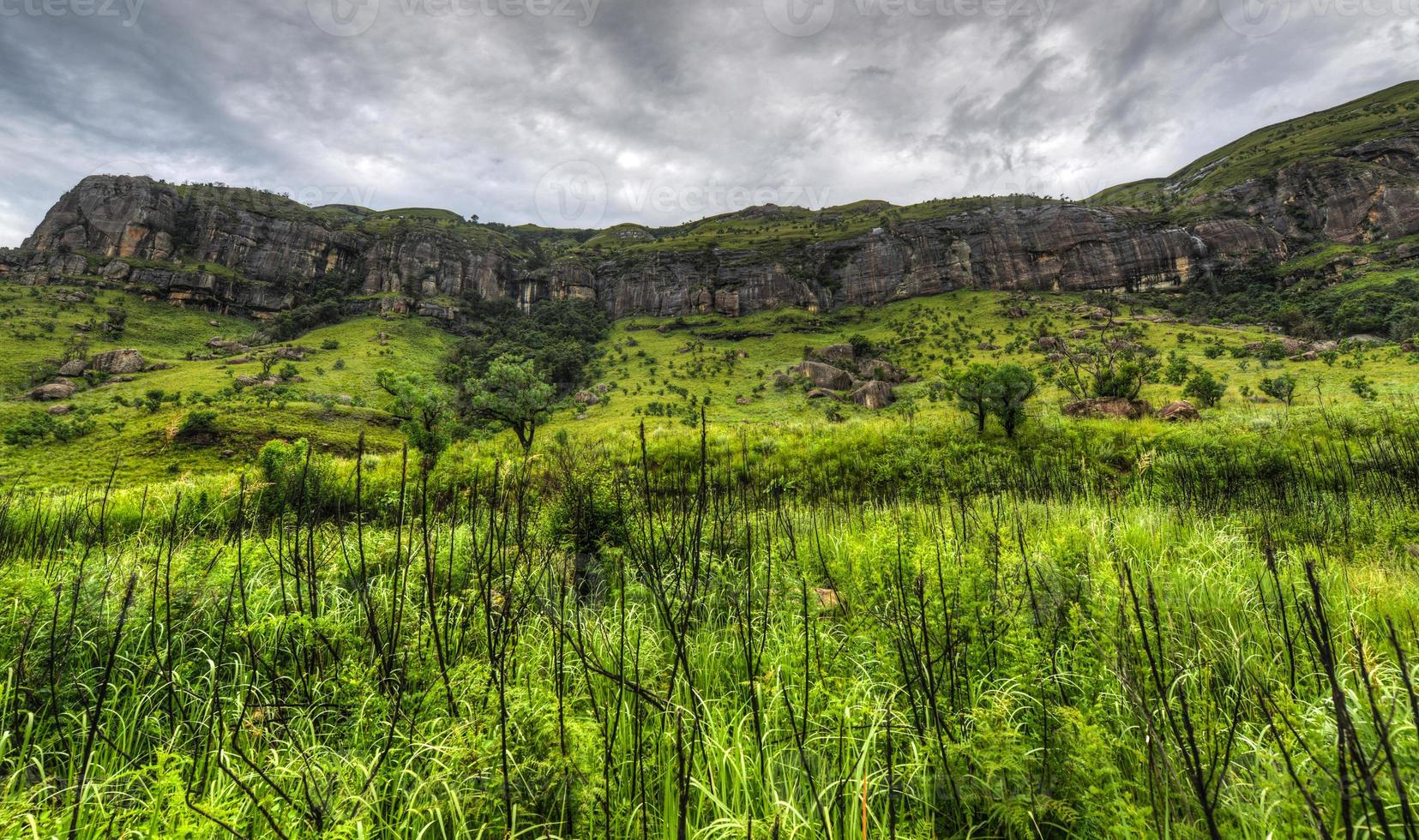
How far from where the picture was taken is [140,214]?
4163 inches

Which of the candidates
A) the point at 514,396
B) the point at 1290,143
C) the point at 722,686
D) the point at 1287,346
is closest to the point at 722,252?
the point at 1287,346

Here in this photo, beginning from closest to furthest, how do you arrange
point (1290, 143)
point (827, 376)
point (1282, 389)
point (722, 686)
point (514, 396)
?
point (722, 686) → point (1282, 389) → point (514, 396) → point (827, 376) → point (1290, 143)

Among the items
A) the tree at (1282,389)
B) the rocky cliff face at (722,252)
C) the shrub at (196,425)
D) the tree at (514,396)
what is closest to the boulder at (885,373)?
the tree at (1282,389)

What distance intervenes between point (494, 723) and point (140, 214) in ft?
541

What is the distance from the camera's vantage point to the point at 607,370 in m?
82.0

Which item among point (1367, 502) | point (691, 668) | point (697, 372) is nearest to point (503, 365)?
point (691, 668)

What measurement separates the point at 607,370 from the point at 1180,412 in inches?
2798

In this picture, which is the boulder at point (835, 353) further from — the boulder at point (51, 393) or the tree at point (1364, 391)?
the boulder at point (51, 393)

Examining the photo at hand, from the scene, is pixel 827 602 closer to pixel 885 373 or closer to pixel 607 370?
pixel 885 373

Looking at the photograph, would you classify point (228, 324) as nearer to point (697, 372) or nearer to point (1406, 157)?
point (697, 372)

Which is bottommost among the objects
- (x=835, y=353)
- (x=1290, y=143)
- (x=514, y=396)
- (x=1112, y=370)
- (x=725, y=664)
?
(x=725, y=664)

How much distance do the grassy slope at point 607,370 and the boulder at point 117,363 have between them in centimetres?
365

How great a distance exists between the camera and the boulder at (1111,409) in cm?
2212

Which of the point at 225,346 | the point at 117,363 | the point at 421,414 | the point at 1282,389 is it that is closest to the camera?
the point at 421,414
